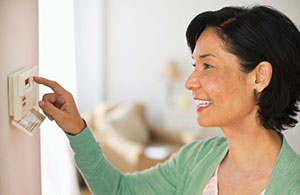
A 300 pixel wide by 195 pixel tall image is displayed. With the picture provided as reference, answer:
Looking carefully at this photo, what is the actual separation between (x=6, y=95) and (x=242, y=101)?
0.63 m

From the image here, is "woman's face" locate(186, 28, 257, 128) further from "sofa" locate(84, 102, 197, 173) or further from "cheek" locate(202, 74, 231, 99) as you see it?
"sofa" locate(84, 102, 197, 173)

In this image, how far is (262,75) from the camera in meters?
1.09

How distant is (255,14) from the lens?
108 centimetres

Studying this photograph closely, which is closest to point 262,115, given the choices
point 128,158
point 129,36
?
point 128,158

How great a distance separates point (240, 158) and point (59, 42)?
2.33 ft

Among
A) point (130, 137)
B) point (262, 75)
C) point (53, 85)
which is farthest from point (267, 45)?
point (130, 137)

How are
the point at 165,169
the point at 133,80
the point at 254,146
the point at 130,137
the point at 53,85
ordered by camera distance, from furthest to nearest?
the point at 133,80, the point at 130,137, the point at 165,169, the point at 254,146, the point at 53,85

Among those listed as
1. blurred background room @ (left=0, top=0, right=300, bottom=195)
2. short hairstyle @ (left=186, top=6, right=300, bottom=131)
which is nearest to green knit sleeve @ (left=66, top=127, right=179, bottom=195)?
short hairstyle @ (left=186, top=6, right=300, bottom=131)

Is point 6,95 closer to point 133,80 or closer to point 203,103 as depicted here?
point 203,103

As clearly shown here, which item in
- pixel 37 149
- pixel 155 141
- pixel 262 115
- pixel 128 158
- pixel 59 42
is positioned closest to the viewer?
pixel 37 149

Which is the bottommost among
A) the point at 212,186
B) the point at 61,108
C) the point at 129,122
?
the point at 129,122

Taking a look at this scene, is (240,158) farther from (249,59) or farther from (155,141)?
(155,141)

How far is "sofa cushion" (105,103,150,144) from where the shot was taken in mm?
3928

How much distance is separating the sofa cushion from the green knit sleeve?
8.32 ft
